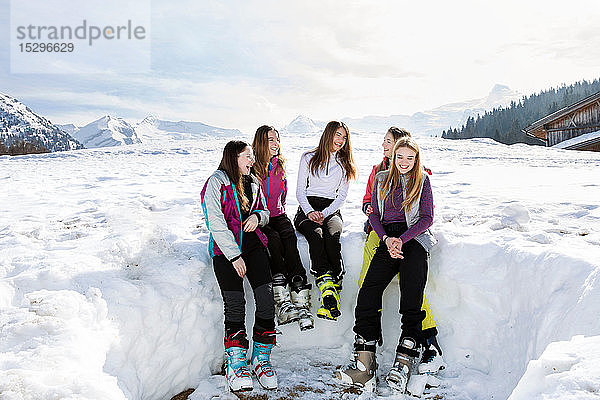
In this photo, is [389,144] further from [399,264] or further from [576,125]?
[576,125]

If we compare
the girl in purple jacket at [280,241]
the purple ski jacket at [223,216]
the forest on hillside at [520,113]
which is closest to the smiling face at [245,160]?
the purple ski jacket at [223,216]

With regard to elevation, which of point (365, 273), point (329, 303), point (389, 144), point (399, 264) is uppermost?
point (389, 144)

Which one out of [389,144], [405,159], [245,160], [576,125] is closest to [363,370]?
[405,159]

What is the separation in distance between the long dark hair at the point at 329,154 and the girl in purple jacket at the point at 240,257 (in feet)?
3.54

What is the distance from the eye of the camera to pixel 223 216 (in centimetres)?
455

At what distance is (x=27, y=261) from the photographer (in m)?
4.46

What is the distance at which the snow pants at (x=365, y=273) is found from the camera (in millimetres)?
4430

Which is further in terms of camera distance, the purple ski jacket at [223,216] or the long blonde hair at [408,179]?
the long blonde hair at [408,179]

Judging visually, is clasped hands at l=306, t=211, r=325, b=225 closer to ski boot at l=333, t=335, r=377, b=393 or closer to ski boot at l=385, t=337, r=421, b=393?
ski boot at l=333, t=335, r=377, b=393

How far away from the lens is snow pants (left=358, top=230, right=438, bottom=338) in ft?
14.5

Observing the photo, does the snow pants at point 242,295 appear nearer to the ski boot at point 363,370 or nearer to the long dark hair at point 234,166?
the long dark hair at point 234,166

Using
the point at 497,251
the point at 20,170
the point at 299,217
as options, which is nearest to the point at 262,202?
the point at 299,217

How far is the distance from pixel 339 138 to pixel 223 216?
2.06 metres

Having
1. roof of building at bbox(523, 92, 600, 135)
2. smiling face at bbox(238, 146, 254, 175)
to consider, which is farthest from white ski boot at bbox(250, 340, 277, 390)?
roof of building at bbox(523, 92, 600, 135)
